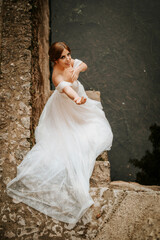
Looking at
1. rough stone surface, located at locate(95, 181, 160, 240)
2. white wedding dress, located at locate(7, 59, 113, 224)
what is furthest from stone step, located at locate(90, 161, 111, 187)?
rough stone surface, located at locate(95, 181, 160, 240)

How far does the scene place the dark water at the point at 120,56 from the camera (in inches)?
125

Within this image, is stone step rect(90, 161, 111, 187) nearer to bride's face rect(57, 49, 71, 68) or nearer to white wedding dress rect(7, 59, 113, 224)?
white wedding dress rect(7, 59, 113, 224)

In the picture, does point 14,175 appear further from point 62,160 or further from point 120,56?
point 120,56

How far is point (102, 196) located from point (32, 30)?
1989 mm

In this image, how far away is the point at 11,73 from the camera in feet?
6.69

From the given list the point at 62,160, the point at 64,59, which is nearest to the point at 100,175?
the point at 62,160

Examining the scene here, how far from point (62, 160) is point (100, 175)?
1.39ft

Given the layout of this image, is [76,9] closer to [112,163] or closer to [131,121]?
[131,121]

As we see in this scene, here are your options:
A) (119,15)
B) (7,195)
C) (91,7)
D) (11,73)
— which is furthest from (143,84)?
(7,195)

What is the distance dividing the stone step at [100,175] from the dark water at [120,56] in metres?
1.14

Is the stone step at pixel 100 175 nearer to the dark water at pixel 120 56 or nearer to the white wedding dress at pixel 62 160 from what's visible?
the white wedding dress at pixel 62 160

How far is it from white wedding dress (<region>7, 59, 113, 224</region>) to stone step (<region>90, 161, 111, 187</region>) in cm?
13

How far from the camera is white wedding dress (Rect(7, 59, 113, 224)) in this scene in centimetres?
149

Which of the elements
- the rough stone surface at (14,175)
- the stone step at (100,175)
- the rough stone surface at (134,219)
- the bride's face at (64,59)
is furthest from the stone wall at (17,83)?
the rough stone surface at (134,219)
